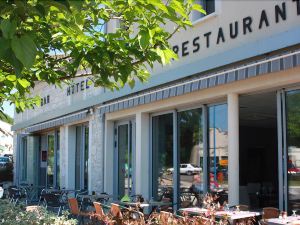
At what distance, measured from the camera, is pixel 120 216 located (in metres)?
4.19

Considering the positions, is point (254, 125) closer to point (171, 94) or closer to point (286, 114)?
point (171, 94)

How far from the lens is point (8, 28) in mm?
2156

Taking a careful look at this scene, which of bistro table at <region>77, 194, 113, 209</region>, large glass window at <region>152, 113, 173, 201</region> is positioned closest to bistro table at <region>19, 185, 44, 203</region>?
bistro table at <region>77, 194, 113, 209</region>

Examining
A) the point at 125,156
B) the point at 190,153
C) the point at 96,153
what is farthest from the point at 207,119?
the point at 96,153

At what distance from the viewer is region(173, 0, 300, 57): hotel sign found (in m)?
7.50

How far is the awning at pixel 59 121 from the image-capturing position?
14.3m

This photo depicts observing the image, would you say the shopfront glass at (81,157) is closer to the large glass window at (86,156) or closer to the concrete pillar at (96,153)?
the large glass window at (86,156)

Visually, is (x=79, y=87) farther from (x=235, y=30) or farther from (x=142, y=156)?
(x=235, y=30)

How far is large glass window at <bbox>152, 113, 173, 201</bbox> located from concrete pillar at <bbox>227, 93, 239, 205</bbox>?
2.34 metres

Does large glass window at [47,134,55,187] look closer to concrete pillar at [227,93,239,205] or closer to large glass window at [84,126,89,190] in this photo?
large glass window at [84,126,89,190]

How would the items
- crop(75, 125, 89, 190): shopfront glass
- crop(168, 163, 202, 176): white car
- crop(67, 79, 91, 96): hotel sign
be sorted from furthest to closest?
crop(75, 125, 89, 190): shopfront glass
crop(67, 79, 91, 96): hotel sign
crop(168, 163, 202, 176): white car

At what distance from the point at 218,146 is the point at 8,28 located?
744 cm

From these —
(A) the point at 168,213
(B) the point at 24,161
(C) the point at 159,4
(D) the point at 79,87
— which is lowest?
(A) the point at 168,213

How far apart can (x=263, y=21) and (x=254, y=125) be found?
7.61 m
